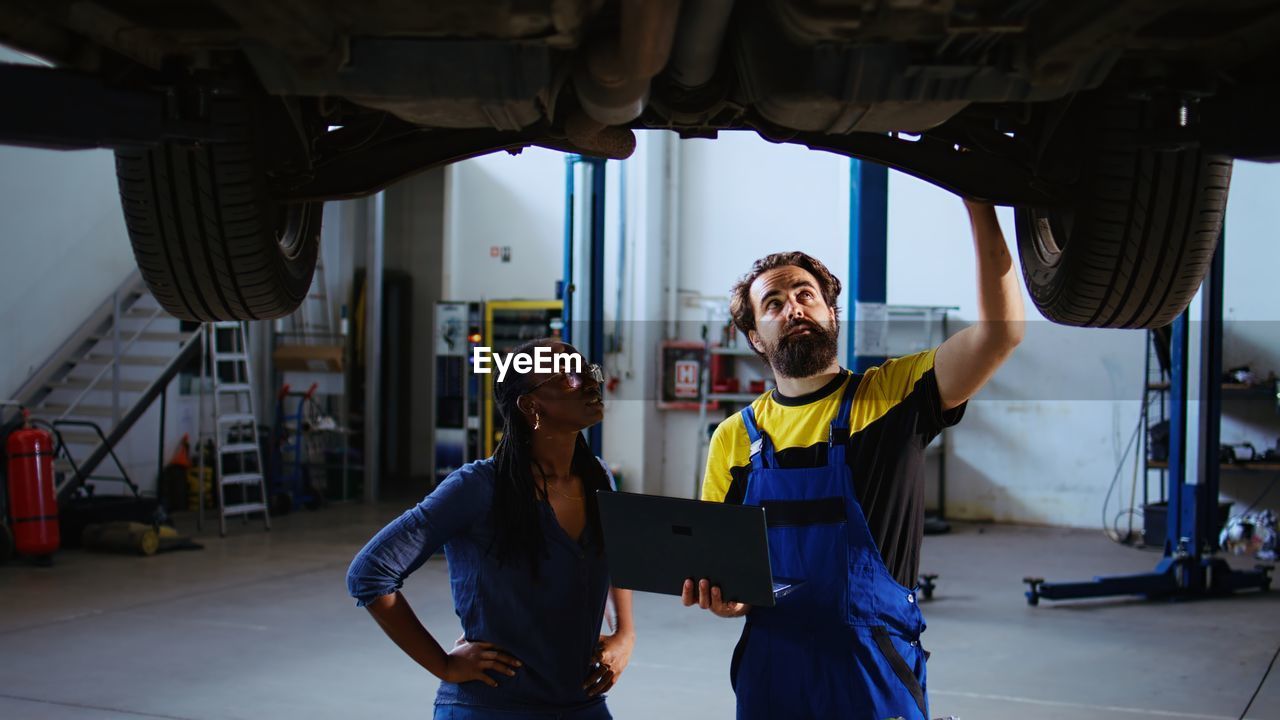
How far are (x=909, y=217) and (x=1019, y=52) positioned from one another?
865 centimetres

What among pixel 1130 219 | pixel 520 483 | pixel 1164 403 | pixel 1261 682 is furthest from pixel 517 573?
pixel 1164 403

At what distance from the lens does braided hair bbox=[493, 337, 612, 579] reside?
82.0 inches

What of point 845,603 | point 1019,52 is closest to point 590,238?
point 845,603

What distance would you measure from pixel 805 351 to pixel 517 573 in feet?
2.33

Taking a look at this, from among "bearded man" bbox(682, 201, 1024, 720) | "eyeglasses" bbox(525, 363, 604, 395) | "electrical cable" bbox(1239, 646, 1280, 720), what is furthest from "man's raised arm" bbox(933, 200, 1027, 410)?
"electrical cable" bbox(1239, 646, 1280, 720)

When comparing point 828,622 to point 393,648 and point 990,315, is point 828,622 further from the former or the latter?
point 393,648

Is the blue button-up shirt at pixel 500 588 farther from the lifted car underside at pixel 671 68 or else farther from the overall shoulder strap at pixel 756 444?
the lifted car underside at pixel 671 68

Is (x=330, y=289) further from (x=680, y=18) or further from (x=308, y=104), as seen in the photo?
(x=680, y=18)

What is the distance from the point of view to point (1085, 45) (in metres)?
A: 1.38

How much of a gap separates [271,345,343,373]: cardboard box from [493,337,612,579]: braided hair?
7.94m

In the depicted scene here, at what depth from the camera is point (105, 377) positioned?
346 inches

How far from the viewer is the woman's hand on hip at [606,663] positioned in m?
2.11

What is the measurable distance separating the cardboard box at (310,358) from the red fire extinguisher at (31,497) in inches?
125

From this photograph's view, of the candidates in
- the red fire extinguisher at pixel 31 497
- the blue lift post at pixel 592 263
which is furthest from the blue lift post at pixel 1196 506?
the red fire extinguisher at pixel 31 497
